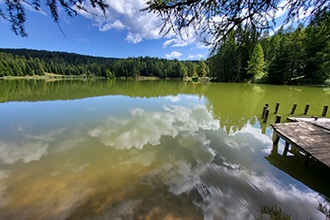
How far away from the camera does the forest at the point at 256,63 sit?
11.1 feet

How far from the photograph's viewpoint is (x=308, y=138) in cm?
586

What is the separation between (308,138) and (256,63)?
36.5 meters

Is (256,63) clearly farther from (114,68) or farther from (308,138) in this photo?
(114,68)

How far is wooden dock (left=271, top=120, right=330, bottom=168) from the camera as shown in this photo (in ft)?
16.1

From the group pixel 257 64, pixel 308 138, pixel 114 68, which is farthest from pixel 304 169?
pixel 114 68

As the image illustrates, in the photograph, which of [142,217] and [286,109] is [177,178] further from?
[286,109]

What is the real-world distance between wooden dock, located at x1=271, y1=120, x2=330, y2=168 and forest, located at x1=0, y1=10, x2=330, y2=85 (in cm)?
286

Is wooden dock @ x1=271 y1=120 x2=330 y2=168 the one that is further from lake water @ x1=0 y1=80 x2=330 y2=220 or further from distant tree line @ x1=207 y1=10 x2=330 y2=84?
distant tree line @ x1=207 y1=10 x2=330 y2=84

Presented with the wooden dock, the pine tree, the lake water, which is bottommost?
the lake water

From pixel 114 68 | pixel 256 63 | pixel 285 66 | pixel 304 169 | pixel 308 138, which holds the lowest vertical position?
pixel 304 169

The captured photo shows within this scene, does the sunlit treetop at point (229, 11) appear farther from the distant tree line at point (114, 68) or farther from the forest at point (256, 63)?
the distant tree line at point (114, 68)

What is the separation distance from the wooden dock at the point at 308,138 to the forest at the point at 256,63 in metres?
2.86

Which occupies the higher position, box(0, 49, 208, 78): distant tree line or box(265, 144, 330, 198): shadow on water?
box(0, 49, 208, 78): distant tree line

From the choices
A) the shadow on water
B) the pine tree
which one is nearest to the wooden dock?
the shadow on water
